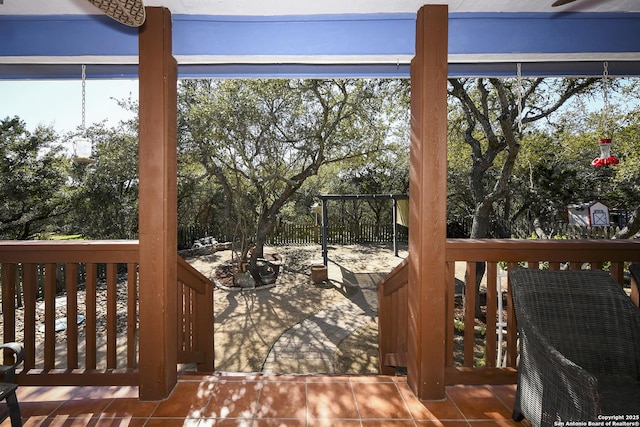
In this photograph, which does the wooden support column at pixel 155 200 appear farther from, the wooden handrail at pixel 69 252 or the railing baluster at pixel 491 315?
the railing baluster at pixel 491 315

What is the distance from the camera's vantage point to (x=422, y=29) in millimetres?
1802

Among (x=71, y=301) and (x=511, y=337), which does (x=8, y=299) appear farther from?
(x=511, y=337)

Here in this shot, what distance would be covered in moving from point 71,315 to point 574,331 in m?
2.73

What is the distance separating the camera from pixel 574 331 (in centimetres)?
162

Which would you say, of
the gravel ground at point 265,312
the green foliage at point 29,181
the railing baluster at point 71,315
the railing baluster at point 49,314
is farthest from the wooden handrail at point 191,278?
the green foliage at point 29,181

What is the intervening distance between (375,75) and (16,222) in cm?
877

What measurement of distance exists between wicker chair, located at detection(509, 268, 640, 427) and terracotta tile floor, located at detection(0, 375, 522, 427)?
28 centimetres

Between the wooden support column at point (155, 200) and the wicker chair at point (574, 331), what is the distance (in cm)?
184

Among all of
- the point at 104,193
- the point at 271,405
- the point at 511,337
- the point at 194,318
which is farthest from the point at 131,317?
the point at 104,193

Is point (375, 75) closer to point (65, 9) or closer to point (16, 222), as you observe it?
point (65, 9)

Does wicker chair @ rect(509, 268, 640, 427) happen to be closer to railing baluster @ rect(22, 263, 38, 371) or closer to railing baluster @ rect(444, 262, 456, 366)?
railing baluster @ rect(444, 262, 456, 366)

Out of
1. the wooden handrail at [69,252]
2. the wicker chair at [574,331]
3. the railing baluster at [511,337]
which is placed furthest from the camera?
the railing baluster at [511,337]

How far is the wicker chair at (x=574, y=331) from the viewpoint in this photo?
144cm

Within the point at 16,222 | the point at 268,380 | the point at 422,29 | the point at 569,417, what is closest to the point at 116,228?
the point at 16,222
